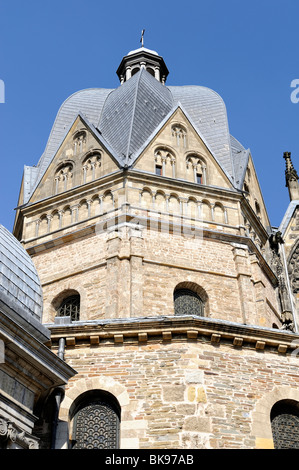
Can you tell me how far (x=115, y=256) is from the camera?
2223cm

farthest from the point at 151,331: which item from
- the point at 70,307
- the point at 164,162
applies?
the point at 164,162

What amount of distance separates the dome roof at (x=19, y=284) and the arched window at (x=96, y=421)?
1913 mm

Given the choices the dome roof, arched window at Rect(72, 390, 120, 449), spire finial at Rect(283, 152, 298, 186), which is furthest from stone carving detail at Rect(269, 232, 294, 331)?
the dome roof

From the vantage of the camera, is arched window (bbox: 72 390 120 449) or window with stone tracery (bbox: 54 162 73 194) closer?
arched window (bbox: 72 390 120 449)

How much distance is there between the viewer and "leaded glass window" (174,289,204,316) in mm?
22375

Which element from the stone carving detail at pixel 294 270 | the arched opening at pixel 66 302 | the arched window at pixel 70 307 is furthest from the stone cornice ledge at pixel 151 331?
the stone carving detail at pixel 294 270

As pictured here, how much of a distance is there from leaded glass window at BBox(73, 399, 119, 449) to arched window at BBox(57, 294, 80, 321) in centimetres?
779

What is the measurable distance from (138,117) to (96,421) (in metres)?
15.3

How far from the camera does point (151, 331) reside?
15.1 m

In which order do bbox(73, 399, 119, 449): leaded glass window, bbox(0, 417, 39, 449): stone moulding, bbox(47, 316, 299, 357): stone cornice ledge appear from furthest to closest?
bbox(47, 316, 299, 357): stone cornice ledge, bbox(73, 399, 119, 449): leaded glass window, bbox(0, 417, 39, 449): stone moulding

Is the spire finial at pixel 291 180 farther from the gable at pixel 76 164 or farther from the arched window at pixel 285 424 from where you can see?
the arched window at pixel 285 424

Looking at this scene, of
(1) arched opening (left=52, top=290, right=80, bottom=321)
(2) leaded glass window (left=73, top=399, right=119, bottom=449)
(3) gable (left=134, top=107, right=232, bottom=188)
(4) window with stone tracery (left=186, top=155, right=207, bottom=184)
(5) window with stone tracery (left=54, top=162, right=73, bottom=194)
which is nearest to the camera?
(2) leaded glass window (left=73, top=399, right=119, bottom=449)

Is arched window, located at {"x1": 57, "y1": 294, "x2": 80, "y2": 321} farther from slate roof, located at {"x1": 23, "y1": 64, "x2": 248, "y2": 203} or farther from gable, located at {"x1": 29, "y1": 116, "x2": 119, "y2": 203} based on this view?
slate roof, located at {"x1": 23, "y1": 64, "x2": 248, "y2": 203}
